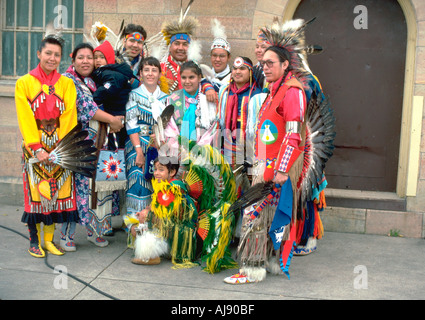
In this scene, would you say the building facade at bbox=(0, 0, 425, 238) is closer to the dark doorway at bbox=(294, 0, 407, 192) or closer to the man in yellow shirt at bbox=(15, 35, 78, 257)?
the dark doorway at bbox=(294, 0, 407, 192)

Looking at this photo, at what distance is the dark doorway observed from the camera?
6012 millimetres

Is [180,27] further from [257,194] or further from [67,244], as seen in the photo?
[67,244]

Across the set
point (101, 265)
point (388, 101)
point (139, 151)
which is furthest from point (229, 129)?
point (388, 101)

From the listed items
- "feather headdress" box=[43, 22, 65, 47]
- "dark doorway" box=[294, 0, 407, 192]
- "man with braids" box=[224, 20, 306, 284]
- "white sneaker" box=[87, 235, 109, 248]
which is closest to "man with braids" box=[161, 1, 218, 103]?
"feather headdress" box=[43, 22, 65, 47]

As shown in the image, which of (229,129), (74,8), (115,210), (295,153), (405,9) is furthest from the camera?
(74,8)

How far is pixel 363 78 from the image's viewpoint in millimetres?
6113

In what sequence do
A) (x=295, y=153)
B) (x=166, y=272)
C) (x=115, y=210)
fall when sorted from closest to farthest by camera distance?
(x=295, y=153) → (x=166, y=272) → (x=115, y=210)

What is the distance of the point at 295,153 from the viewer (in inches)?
158

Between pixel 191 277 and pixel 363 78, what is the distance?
324 centimetres

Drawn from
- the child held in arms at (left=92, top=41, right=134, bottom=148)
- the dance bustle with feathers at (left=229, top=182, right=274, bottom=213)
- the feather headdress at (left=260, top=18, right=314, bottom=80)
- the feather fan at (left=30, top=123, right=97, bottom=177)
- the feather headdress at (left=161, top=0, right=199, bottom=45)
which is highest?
the feather headdress at (left=161, top=0, right=199, bottom=45)

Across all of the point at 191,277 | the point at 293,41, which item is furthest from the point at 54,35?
the point at 191,277

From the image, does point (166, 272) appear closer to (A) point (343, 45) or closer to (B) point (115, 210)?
(B) point (115, 210)

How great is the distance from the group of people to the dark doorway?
50.4 inches

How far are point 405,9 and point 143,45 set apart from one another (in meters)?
2.97
